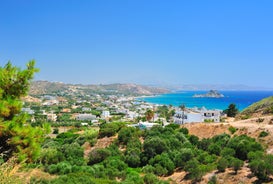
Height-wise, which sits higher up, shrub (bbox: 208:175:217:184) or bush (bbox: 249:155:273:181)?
bush (bbox: 249:155:273:181)

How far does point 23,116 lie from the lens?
8.12 meters

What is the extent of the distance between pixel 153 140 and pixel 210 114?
25.3 metres

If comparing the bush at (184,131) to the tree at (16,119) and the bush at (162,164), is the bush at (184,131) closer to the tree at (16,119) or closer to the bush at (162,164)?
the bush at (162,164)

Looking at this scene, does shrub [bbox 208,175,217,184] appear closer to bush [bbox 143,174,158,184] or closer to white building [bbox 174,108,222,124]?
bush [bbox 143,174,158,184]

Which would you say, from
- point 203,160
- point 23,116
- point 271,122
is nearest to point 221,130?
point 271,122

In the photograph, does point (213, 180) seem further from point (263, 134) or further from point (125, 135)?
point (125, 135)

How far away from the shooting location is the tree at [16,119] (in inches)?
296

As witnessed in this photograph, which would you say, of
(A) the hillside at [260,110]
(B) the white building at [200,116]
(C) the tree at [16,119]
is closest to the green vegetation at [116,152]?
(C) the tree at [16,119]

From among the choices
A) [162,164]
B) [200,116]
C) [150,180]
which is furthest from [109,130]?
[200,116]

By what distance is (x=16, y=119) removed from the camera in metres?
7.93

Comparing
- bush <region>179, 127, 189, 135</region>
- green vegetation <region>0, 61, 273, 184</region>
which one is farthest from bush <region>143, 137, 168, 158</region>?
bush <region>179, 127, 189, 135</region>

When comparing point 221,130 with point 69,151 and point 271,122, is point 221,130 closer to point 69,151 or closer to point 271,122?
point 271,122

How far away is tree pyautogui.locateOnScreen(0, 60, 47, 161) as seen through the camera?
752 cm

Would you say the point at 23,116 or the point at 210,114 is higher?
the point at 23,116
